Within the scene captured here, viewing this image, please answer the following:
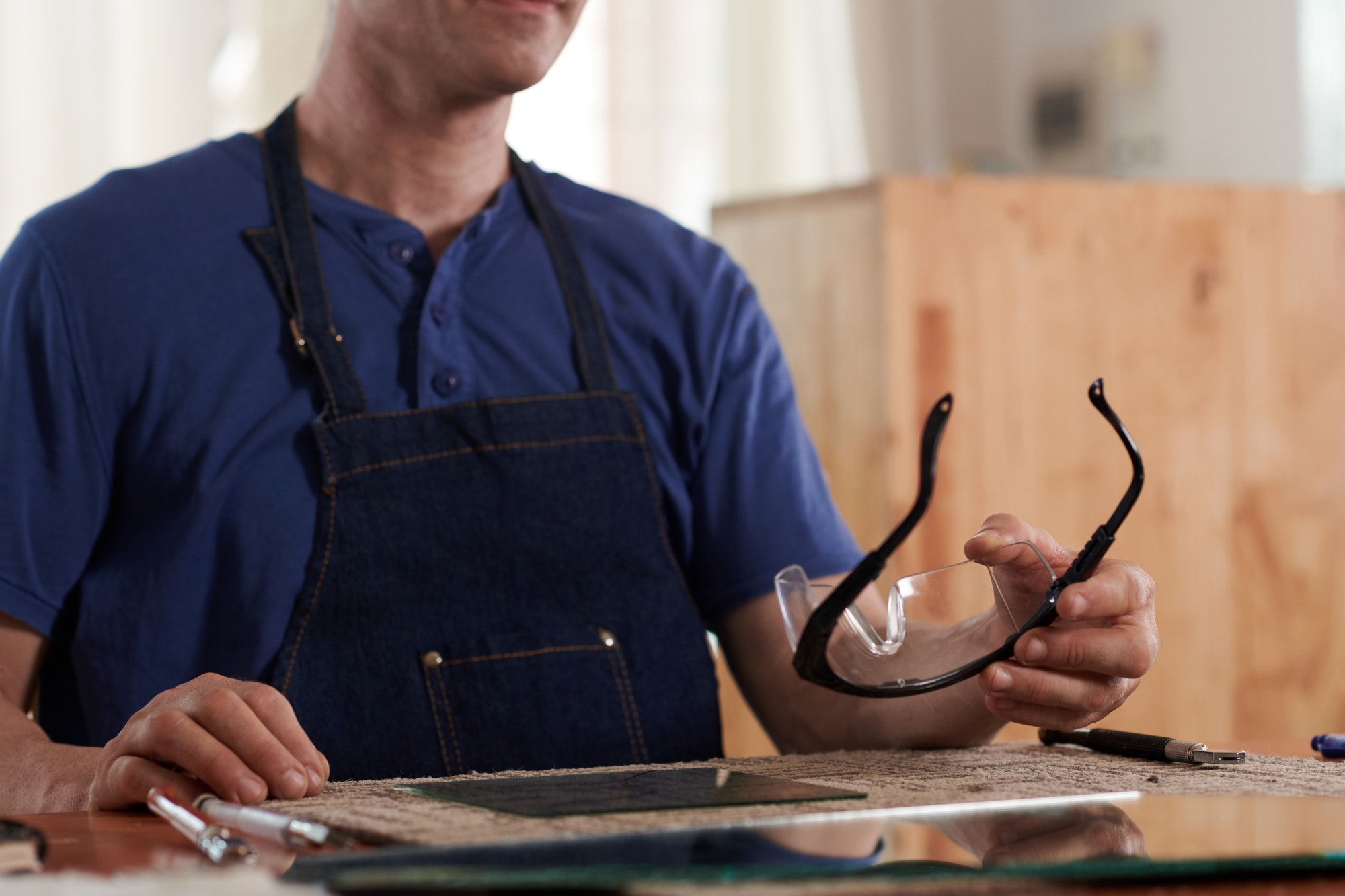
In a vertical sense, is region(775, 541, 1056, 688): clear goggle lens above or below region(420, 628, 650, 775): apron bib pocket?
above

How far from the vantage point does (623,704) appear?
1078 millimetres

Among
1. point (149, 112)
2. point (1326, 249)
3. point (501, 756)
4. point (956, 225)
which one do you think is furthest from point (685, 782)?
point (149, 112)

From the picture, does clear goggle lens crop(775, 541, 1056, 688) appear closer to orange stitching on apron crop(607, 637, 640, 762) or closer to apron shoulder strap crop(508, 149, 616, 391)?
orange stitching on apron crop(607, 637, 640, 762)

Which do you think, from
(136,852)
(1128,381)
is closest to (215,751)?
(136,852)

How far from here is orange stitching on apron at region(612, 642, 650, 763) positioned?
1.08 metres

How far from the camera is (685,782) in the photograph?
702 millimetres

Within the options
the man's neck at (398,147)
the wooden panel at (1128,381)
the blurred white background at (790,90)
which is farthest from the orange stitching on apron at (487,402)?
the blurred white background at (790,90)

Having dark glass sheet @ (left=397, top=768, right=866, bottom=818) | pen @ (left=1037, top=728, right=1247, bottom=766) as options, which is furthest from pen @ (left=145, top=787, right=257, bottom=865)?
pen @ (left=1037, top=728, right=1247, bottom=766)

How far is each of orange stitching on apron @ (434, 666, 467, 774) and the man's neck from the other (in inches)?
14.0

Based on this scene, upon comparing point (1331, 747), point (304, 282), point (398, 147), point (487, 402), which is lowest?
point (1331, 747)

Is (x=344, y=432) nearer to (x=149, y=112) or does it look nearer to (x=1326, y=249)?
(x=149, y=112)

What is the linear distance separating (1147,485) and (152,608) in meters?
1.39

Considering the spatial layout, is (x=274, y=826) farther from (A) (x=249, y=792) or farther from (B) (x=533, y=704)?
(B) (x=533, y=704)

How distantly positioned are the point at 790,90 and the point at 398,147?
1762mm
